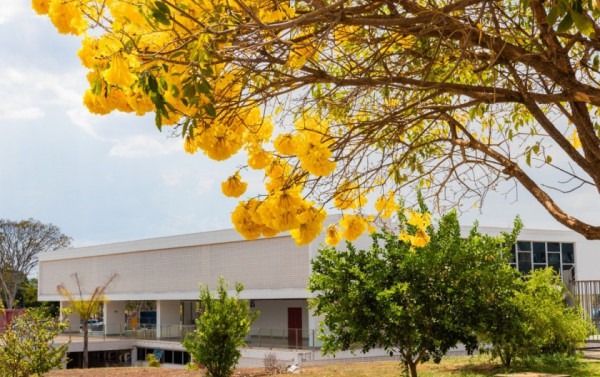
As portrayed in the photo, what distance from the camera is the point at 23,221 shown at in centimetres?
5612

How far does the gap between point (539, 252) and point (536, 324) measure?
827 inches

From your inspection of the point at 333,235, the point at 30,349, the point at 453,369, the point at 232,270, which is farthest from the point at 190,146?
the point at 232,270

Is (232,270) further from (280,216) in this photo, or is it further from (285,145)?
(280,216)

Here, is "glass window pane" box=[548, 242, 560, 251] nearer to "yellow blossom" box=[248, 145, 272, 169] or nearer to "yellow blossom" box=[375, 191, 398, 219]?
"yellow blossom" box=[375, 191, 398, 219]

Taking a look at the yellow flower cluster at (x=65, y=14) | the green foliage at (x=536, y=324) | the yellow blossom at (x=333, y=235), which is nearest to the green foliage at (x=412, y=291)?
the green foliage at (x=536, y=324)

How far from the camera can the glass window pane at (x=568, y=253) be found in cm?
3683

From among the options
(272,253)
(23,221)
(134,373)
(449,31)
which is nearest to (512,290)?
(449,31)

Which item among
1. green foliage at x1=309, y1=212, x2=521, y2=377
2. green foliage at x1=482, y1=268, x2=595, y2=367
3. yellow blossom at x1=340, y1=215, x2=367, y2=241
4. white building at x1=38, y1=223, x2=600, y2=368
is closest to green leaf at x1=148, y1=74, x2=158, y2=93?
yellow blossom at x1=340, y1=215, x2=367, y2=241

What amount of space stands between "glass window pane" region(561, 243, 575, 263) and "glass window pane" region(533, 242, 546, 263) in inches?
65.8

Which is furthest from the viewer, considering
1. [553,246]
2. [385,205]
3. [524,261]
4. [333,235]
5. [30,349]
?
[553,246]

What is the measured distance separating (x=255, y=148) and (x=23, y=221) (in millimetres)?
55756

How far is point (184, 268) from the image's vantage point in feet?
121

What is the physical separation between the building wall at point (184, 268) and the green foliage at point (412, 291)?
16143 millimetres

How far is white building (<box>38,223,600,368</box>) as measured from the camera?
3012cm
